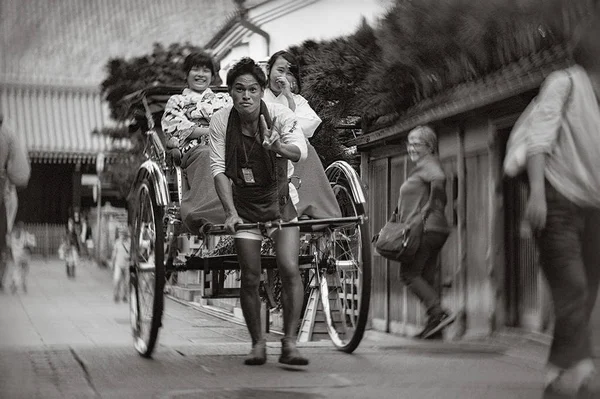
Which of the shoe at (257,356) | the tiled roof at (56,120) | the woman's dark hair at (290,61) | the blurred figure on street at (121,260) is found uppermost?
the woman's dark hair at (290,61)

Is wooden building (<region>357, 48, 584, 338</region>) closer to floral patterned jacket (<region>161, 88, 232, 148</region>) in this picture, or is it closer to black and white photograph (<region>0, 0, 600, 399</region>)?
black and white photograph (<region>0, 0, 600, 399</region>)

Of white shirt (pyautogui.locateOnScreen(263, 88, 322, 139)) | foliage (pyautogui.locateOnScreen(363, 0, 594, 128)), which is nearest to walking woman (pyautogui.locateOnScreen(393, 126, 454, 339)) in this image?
foliage (pyautogui.locateOnScreen(363, 0, 594, 128))

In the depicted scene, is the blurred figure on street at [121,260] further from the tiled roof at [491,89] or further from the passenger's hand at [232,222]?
the tiled roof at [491,89]

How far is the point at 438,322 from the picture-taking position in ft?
9.00

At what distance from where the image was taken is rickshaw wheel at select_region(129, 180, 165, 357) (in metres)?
3.46

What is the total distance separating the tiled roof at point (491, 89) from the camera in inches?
86.7

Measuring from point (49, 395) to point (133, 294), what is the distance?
142 cm

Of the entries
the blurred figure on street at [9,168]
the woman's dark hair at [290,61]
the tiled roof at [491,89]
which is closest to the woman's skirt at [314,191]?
the woman's dark hair at [290,61]

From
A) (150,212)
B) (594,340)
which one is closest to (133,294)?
(150,212)

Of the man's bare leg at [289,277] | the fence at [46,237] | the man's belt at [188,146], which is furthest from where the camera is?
the man's belt at [188,146]

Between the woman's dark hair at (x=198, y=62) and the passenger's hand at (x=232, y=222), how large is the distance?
1.50 feet

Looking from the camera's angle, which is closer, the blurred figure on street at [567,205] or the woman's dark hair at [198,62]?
the blurred figure on street at [567,205]

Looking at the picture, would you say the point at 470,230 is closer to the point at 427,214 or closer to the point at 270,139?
the point at 427,214

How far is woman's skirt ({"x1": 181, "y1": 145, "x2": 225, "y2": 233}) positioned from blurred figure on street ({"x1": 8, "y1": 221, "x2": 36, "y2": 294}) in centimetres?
142
